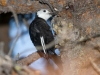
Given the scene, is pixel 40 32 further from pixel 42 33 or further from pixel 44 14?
pixel 44 14

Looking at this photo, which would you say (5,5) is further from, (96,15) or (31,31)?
(96,15)

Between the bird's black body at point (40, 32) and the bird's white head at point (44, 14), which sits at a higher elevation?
the bird's white head at point (44, 14)

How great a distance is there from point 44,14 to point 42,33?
0.26 m

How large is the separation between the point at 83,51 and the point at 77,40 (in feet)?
0.29

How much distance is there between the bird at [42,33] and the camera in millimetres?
2307

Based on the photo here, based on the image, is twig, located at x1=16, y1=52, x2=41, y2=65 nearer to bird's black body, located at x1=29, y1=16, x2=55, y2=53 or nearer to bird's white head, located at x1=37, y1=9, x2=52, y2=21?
bird's black body, located at x1=29, y1=16, x2=55, y2=53

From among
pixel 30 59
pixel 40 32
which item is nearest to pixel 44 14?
pixel 40 32

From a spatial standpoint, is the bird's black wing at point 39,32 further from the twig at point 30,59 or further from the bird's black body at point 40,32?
the twig at point 30,59

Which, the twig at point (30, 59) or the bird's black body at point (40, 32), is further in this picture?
the bird's black body at point (40, 32)

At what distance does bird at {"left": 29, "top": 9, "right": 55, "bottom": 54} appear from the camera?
7.57 ft

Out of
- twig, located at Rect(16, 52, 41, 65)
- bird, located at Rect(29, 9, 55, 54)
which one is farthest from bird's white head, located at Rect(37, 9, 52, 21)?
twig, located at Rect(16, 52, 41, 65)

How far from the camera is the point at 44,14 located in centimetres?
266

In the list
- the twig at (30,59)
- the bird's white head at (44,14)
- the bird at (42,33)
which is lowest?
the twig at (30,59)

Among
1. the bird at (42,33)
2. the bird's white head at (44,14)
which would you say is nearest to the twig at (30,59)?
the bird at (42,33)
